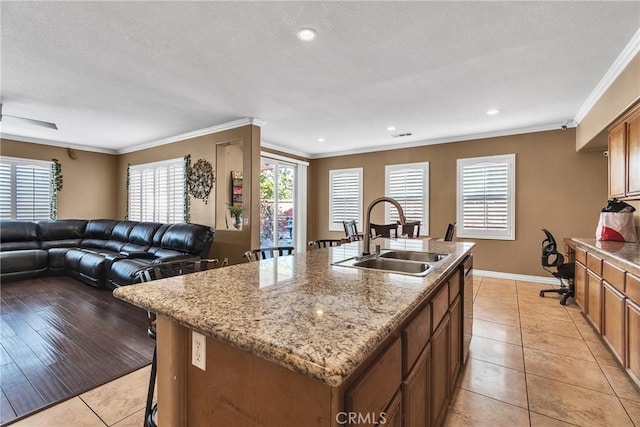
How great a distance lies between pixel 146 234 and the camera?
17.2 feet

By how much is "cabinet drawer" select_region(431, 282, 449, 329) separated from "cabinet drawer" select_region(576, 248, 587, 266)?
252 centimetres

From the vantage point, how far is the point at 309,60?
2717 millimetres

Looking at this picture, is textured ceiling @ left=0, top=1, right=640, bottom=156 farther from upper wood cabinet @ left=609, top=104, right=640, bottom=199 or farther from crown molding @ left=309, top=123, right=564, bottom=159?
upper wood cabinet @ left=609, top=104, right=640, bottom=199

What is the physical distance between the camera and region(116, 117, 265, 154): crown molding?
452cm

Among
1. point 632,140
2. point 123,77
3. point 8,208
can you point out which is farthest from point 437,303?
point 8,208

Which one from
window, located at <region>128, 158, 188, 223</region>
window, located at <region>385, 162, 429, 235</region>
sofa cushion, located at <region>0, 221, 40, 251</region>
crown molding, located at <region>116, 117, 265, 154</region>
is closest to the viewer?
crown molding, located at <region>116, 117, 265, 154</region>

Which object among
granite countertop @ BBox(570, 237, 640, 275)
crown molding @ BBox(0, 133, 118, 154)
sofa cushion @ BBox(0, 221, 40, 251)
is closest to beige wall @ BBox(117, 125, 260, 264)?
crown molding @ BBox(0, 133, 118, 154)

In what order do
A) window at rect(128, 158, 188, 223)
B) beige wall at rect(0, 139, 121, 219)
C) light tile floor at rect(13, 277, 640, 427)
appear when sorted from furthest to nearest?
beige wall at rect(0, 139, 121, 219), window at rect(128, 158, 188, 223), light tile floor at rect(13, 277, 640, 427)

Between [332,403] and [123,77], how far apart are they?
12.0 ft

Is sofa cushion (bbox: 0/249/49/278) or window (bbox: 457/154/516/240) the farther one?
window (bbox: 457/154/516/240)

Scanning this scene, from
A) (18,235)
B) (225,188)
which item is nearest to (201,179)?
(225,188)

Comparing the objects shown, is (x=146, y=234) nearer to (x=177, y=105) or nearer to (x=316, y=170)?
(x=177, y=105)

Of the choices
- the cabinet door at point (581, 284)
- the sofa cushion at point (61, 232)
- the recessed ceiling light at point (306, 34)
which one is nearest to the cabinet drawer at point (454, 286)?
the recessed ceiling light at point (306, 34)

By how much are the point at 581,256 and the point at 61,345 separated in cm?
531
